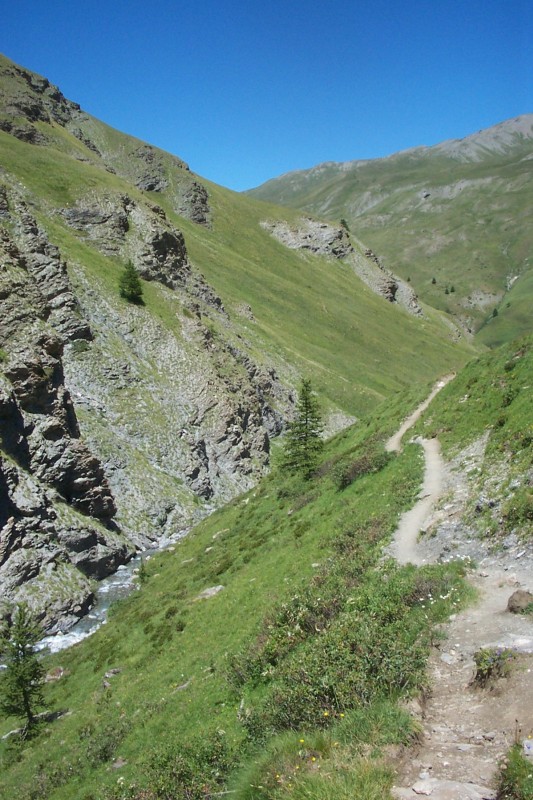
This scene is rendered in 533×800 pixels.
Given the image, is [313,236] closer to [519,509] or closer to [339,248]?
[339,248]

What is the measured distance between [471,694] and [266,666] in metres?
7.98

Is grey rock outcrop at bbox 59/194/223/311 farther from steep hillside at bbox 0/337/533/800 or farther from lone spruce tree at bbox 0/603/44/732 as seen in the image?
lone spruce tree at bbox 0/603/44/732

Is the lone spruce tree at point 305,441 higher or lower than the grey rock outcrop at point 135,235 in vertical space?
lower

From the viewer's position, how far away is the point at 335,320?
125062 mm

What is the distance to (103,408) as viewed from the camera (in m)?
55.6

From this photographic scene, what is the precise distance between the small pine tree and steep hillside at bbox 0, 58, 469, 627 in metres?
1.23

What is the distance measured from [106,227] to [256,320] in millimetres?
34430

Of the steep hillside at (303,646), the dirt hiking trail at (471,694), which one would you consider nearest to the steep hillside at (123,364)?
Result: the steep hillside at (303,646)

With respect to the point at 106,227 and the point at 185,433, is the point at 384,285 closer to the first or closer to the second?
the point at 106,227

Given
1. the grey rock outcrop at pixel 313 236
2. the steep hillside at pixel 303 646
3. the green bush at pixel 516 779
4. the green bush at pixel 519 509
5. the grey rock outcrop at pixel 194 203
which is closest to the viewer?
the green bush at pixel 516 779

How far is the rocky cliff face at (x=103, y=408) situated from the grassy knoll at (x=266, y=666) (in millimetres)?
8449

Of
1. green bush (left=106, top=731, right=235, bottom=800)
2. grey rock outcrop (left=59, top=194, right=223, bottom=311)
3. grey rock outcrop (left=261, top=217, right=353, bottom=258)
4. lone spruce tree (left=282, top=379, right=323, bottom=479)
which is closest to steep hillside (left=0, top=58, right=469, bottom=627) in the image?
grey rock outcrop (left=59, top=194, right=223, bottom=311)

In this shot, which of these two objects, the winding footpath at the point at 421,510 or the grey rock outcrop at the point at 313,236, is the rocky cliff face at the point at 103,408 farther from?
the grey rock outcrop at the point at 313,236

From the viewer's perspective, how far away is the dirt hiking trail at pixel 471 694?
28.0ft
